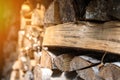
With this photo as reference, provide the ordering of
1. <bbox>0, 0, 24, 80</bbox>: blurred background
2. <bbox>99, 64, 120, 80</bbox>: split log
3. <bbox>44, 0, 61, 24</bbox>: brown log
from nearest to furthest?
<bbox>99, 64, 120, 80</bbox>: split log < <bbox>44, 0, 61, 24</bbox>: brown log < <bbox>0, 0, 24, 80</bbox>: blurred background

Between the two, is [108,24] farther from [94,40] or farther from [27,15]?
[27,15]

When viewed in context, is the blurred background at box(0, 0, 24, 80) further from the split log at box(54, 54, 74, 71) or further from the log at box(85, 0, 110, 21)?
the log at box(85, 0, 110, 21)

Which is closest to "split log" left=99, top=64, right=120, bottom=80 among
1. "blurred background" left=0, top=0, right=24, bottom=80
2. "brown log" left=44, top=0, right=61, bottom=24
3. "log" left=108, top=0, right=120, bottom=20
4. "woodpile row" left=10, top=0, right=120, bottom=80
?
"woodpile row" left=10, top=0, right=120, bottom=80

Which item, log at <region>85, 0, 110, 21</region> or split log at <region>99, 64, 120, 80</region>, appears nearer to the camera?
split log at <region>99, 64, 120, 80</region>

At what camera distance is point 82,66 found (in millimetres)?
1206

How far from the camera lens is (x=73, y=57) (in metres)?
1.35

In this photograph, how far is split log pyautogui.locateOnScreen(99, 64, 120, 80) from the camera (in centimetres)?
98

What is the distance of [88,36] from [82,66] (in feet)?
0.50

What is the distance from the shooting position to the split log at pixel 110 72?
98 cm

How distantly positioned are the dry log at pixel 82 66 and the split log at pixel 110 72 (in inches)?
3.7

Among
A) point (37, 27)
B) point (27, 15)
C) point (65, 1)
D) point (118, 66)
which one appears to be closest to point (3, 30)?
point (27, 15)

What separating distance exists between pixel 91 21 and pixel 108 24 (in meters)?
0.13

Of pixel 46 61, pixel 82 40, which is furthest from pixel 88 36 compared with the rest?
pixel 46 61

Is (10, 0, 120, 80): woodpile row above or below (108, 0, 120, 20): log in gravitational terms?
below
